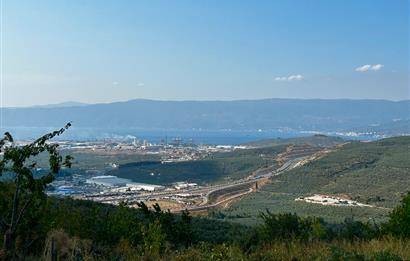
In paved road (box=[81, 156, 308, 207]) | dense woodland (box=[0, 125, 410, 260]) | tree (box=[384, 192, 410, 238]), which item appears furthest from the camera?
paved road (box=[81, 156, 308, 207])

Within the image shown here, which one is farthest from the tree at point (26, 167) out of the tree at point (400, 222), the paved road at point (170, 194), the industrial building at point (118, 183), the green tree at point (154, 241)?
the industrial building at point (118, 183)

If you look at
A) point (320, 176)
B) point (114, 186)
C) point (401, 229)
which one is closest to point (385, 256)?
point (401, 229)

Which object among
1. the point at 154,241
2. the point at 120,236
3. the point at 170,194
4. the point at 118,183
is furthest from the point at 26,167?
the point at 118,183

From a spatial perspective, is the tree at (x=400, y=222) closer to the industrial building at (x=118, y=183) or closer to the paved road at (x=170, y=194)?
the paved road at (x=170, y=194)

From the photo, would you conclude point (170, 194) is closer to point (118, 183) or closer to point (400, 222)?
point (118, 183)

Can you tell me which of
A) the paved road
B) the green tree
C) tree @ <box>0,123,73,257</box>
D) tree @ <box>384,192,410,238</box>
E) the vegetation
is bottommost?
the paved road

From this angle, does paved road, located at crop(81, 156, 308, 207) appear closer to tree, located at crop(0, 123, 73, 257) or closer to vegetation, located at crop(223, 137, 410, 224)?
vegetation, located at crop(223, 137, 410, 224)

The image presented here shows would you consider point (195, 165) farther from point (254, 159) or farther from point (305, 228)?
point (305, 228)

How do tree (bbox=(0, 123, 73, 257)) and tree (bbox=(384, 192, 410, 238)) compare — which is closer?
tree (bbox=(0, 123, 73, 257))

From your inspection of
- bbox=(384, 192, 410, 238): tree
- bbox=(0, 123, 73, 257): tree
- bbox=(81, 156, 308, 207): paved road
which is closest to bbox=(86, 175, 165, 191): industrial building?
bbox=(81, 156, 308, 207): paved road
